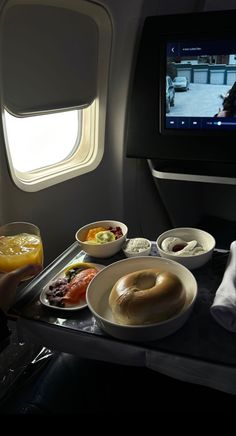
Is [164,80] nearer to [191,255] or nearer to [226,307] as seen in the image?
[191,255]

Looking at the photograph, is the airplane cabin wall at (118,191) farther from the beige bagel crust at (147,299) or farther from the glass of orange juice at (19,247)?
the beige bagel crust at (147,299)

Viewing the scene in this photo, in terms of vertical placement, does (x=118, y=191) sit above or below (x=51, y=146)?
below

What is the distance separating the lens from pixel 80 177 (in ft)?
5.38

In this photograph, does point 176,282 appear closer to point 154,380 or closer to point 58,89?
point 154,380

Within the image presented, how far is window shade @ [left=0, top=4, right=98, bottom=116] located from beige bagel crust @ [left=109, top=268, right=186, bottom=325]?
0.72 m

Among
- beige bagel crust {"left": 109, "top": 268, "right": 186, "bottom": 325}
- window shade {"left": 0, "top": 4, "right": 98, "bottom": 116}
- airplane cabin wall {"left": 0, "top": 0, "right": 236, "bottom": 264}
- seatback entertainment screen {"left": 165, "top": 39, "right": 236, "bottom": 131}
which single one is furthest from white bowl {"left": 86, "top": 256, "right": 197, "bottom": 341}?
seatback entertainment screen {"left": 165, "top": 39, "right": 236, "bottom": 131}

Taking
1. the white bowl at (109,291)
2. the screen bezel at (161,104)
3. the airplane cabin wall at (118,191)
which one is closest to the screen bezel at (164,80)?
the screen bezel at (161,104)

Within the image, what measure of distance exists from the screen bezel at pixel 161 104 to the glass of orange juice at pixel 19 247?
A: 0.70m

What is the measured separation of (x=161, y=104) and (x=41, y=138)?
1.69 feet

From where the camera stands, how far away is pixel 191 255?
1.04m

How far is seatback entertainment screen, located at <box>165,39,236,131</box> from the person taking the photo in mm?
1456

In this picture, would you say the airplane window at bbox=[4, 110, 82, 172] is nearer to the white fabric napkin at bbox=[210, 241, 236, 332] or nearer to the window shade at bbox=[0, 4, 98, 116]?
the window shade at bbox=[0, 4, 98, 116]

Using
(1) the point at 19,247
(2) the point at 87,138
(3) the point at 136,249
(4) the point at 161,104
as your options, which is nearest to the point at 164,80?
(4) the point at 161,104

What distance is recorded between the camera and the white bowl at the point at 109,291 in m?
0.80
